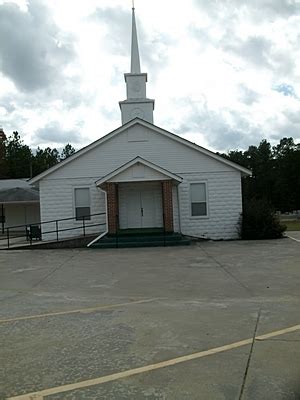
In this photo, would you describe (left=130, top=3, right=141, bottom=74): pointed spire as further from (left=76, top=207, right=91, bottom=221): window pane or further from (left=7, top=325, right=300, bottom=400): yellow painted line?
(left=7, top=325, right=300, bottom=400): yellow painted line

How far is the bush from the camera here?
2147 centimetres

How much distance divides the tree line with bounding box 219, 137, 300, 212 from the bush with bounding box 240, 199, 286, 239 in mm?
44784

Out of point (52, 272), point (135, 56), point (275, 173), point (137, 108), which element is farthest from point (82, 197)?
point (275, 173)

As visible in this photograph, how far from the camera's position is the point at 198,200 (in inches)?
875

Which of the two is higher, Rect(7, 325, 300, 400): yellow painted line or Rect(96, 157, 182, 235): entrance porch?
Rect(96, 157, 182, 235): entrance porch

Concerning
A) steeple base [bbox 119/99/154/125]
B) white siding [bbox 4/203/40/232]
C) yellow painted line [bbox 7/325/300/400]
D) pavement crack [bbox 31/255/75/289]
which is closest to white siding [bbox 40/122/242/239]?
steeple base [bbox 119/99/154/125]

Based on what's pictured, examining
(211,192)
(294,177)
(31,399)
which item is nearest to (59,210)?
(211,192)

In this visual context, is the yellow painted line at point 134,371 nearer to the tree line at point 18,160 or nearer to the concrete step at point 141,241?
the concrete step at point 141,241

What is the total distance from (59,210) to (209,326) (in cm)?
1714

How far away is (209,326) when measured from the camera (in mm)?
6195

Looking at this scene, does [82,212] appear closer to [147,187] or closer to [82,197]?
[82,197]

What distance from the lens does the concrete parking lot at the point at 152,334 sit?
4.14 m

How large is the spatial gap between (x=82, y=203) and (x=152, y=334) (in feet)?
55.7

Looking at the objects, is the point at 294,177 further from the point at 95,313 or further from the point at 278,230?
the point at 95,313
